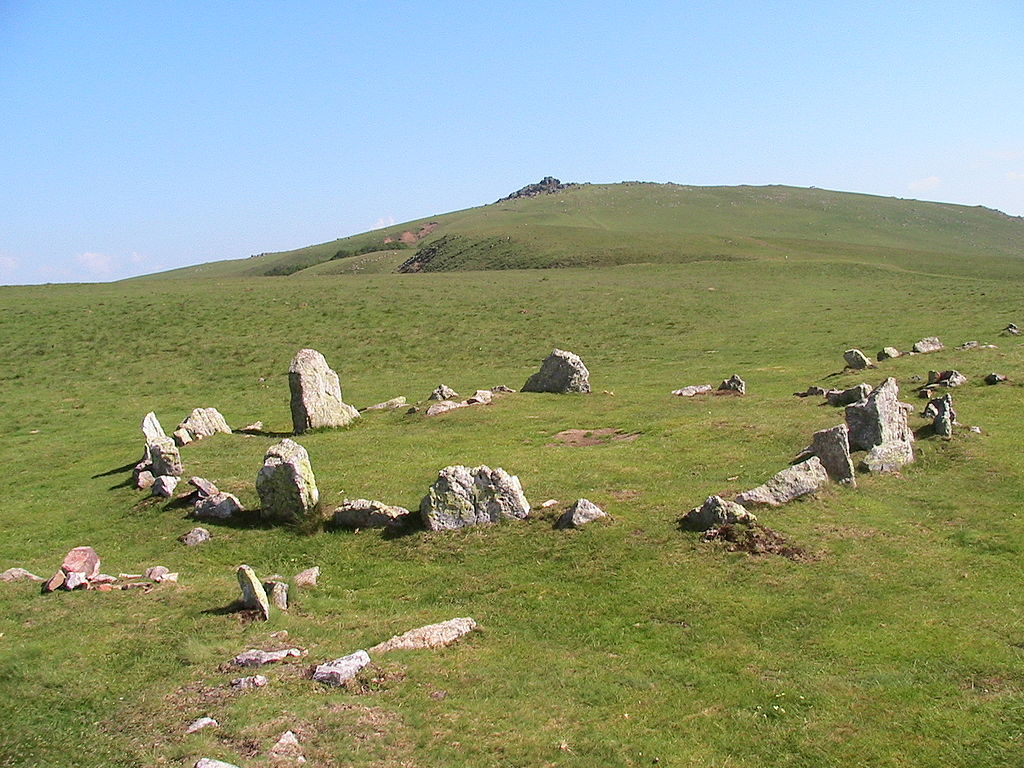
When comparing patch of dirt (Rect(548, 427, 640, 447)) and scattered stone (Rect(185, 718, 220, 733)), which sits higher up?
patch of dirt (Rect(548, 427, 640, 447))

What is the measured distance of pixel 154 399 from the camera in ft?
146

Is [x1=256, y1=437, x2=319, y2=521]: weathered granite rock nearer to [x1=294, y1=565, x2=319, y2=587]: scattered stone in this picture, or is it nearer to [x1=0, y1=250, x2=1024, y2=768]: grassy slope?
[x1=0, y1=250, x2=1024, y2=768]: grassy slope

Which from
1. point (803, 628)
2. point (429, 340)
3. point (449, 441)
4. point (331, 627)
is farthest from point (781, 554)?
point (429, 340)

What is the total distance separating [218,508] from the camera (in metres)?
21.3

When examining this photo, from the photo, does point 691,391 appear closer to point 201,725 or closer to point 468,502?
point 468,502

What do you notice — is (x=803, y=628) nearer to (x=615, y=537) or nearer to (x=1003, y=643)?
(x=1003, y=643)

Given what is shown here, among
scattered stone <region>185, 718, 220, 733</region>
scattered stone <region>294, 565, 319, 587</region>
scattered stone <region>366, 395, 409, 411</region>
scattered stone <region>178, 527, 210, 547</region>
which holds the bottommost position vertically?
scattered stone <region>294, 565, 319, 587</region>

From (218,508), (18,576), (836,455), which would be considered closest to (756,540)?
(836,455)

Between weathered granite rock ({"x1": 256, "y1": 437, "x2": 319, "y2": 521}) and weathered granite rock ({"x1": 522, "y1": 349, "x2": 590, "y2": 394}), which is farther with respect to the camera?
weathered granite rock ({"x1": 522, "y1": 349, "x2": 590, "y2": 394})

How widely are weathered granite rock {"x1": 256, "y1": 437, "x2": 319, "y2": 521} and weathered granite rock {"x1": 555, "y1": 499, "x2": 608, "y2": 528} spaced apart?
6.48 metres

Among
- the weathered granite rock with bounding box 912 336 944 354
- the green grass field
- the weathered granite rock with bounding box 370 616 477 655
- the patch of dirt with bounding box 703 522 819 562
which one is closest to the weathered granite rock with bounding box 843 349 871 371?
the green grass field

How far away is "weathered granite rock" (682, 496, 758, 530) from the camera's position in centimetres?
1706

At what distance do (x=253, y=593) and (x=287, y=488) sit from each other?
5.39m

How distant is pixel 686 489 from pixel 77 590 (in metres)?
13.9
